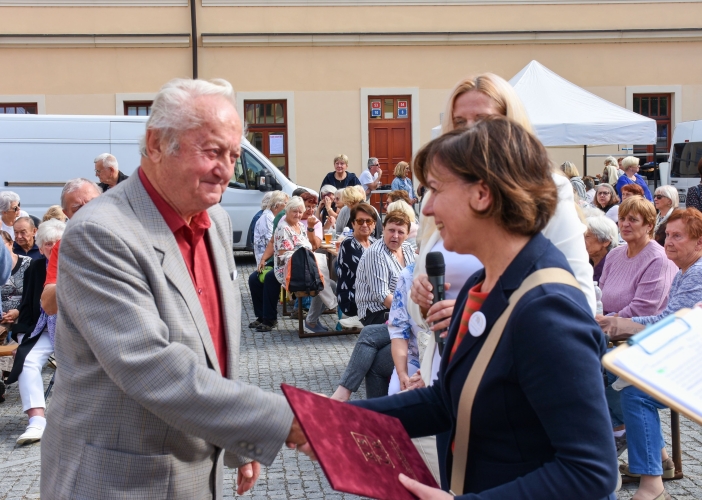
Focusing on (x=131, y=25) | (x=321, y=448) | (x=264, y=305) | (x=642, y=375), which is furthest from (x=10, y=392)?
(x=131, y=25)

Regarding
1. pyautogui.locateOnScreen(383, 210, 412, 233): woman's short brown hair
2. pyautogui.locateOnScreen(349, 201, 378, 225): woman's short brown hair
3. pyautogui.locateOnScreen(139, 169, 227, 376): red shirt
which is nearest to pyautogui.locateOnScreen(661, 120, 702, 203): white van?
pyautogui.locateOnScreen(349, 201, 378, 225): woman's short brown hair

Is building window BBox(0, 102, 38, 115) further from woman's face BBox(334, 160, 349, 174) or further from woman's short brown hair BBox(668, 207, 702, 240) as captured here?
woman's short brown hair BBox(668, 207, 702, 240)

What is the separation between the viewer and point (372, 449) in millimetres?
1914

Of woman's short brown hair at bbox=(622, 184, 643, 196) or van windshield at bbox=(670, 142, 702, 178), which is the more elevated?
van windshield at bbox=(670, 142, 702, 178)

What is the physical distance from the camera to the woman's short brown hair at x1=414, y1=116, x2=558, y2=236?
1.87m

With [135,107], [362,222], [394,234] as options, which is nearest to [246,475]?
[394,234]

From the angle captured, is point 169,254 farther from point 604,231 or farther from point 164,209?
point 604,231

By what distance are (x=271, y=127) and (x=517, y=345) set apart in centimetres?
2075

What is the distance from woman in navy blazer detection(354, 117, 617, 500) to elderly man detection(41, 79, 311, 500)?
1.94 ft

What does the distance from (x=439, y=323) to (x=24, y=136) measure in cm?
1300

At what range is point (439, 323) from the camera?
2701 mm

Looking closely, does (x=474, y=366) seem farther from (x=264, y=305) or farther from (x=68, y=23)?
(x=68, y=23)

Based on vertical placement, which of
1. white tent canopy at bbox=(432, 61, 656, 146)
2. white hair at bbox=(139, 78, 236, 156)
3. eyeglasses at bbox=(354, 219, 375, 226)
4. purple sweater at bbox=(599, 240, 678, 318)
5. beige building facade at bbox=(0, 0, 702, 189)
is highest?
beige building facade at bbox=(0, 0, 702, 189)

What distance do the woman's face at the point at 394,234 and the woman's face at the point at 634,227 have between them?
6.83 ft
